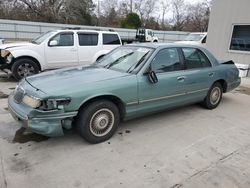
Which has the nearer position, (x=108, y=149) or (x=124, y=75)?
(x=108, y=149)

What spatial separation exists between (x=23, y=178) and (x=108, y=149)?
1211 mm

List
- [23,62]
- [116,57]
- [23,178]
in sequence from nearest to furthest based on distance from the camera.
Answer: [23,178], [116,57], [23,62]

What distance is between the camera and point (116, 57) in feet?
14.7

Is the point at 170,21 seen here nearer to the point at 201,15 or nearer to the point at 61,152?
the point at 201,15

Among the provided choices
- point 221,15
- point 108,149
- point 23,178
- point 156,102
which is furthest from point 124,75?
point 221,15

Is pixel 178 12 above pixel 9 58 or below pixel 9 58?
above

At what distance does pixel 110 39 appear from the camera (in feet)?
29.5

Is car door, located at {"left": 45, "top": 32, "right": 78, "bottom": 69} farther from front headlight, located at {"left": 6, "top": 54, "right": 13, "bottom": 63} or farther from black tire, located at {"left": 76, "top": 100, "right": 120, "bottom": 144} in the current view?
black tire, located at {"left": 76, "top": 100, "right": 120, "bottom": 144}

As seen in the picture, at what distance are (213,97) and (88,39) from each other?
5.22 metres

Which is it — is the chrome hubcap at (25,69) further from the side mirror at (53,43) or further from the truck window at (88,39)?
the truck window at (88,39)

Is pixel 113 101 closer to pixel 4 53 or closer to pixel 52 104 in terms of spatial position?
pixel 52 104

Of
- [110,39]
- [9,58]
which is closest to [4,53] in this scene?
[9,58]

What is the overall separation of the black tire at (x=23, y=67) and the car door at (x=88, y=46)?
172 cm

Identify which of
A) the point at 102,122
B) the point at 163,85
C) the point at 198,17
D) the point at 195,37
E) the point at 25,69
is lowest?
the point at 102,122
